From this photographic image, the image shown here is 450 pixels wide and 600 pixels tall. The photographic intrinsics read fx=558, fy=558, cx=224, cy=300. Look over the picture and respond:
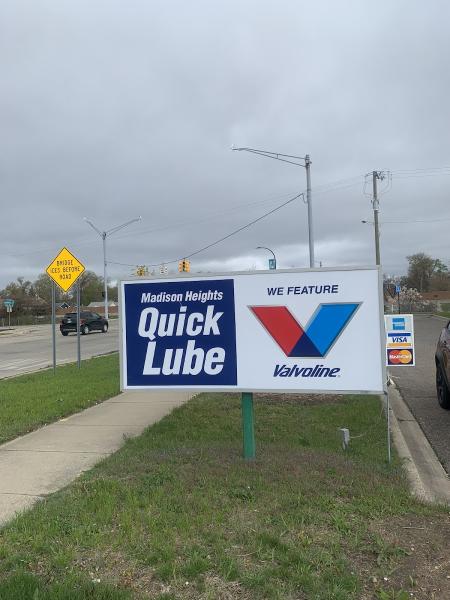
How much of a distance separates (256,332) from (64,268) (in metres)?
9.76

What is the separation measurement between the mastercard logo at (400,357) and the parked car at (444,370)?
6.01ft

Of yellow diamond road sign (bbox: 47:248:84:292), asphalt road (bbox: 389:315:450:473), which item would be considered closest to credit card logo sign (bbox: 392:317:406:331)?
asphalt road (bbox: 389:315:450:473)

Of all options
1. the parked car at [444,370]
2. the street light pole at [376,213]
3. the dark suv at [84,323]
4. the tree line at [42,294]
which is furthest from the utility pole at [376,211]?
the tree line at [42,294]

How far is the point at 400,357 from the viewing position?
6.77 m

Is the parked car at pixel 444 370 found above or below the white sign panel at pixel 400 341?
below

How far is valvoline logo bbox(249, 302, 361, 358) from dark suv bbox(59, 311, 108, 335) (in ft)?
109

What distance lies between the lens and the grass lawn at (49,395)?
25.0 ft

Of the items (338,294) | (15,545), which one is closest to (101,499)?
(15,545)

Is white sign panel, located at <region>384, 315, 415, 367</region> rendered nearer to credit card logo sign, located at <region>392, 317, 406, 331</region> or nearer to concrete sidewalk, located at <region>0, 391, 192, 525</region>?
credit card logo sign, located at <region>392, 317, 406, 331</region>

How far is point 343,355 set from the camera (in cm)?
506

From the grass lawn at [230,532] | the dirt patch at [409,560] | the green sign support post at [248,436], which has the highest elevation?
the green sign support post at [248,436]

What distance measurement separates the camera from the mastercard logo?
6.75 metres

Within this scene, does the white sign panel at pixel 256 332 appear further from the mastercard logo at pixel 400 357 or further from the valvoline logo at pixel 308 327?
the mastercard logo at pixel 400 357

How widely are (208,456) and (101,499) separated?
1.35m
